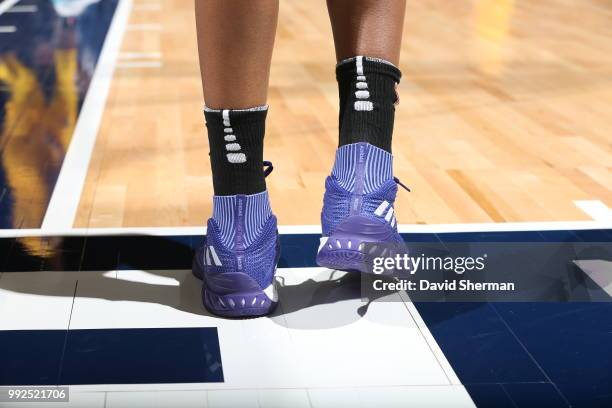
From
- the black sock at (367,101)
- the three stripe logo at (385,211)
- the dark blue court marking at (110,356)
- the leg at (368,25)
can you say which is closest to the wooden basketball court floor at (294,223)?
the dark blue court marking at (110,356)

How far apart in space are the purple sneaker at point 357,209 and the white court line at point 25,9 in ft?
12.5

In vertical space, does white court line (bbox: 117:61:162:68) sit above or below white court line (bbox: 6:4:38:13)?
above

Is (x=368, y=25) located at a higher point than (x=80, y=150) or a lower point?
higher

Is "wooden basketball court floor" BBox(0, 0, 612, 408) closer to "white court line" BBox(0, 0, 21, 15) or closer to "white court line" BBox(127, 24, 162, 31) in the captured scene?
"white court line" BBox(127, 24, 162, 31)

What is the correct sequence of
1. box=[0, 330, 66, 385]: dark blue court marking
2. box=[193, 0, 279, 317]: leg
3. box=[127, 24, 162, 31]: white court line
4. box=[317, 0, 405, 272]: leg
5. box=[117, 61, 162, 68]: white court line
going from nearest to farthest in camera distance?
box=[0, 330, 66, 385]: dark blue court marking → box=[193, 0, 279, 317]: leg → box=[317, 0, 405, 272]: leg → box=[117, 61, 162, 68]: white court line → box=[127, 24, 162, 31]: white court line

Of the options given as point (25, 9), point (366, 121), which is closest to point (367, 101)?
point (366, 121)

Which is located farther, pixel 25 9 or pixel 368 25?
pixel 25 9

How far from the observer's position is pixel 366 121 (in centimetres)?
142

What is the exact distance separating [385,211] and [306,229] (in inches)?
15.5

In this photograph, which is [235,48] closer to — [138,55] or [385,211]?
[385,211]

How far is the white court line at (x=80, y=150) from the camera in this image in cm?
187

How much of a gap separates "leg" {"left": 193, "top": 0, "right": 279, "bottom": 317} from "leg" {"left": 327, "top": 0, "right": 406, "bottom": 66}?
0.15 metres

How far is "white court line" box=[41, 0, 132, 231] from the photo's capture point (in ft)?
6.14

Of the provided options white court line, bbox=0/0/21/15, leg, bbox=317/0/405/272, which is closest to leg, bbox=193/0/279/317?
leg, bbox=317/0/405/272
